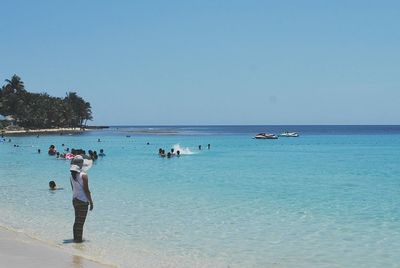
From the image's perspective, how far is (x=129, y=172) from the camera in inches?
1368

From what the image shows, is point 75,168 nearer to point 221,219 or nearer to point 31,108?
point 221,219

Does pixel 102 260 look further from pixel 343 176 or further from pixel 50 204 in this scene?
pixel 343 176

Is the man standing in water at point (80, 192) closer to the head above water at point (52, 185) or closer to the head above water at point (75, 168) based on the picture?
the head above water at point (75, 168)

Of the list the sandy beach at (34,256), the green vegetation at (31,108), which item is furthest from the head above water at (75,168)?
the green vegetation at (31,108)

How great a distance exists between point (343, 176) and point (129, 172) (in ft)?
44.1

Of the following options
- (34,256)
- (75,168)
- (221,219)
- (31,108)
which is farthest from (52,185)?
(31,108)

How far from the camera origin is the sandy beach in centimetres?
986

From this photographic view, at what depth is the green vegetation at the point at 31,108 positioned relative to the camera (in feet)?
437

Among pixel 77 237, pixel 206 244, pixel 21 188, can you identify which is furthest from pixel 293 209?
pixel 21 188

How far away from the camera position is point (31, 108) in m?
137

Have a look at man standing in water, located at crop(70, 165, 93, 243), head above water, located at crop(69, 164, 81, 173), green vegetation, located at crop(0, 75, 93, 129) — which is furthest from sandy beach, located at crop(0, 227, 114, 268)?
green vegetation, located at crop(0, 75, 93, 129)

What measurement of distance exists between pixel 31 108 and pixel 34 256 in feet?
435

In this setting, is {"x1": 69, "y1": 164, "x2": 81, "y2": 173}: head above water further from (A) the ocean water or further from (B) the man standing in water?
(A) the ocean water

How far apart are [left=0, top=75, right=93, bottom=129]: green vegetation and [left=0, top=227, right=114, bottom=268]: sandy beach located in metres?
127
